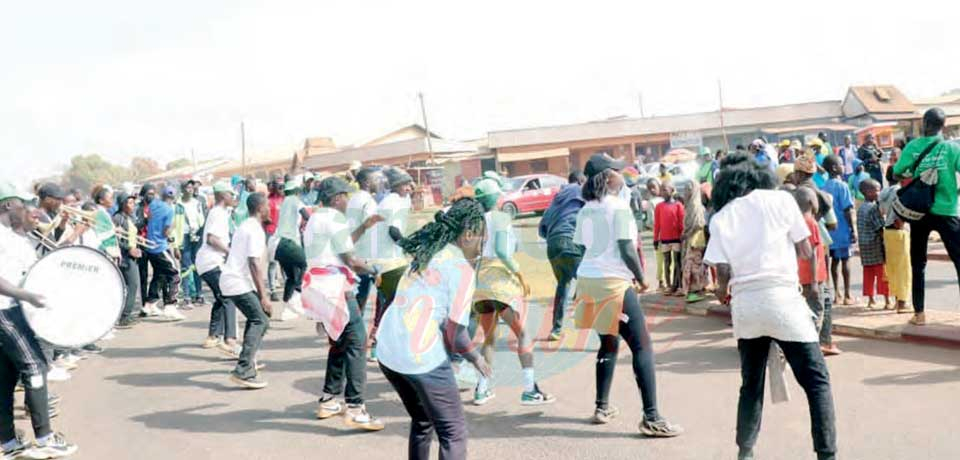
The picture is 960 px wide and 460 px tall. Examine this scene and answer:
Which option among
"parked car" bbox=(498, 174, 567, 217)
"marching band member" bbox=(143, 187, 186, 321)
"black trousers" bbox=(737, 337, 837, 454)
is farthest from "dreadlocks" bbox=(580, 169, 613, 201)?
"parked car" bbox=(498, 174, 567, 217)

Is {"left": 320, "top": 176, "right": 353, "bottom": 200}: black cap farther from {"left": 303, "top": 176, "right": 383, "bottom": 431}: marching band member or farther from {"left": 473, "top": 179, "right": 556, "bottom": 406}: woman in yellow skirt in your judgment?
{"left": 473, "top": 179, "right": 556, "bottom": 406}: woman in yellow skirt

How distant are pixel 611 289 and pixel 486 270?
1230mm

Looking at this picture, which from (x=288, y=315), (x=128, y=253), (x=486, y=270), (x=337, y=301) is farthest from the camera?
(x=288, y=315)

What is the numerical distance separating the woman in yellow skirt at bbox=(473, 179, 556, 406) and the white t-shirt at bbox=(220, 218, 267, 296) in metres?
1.99

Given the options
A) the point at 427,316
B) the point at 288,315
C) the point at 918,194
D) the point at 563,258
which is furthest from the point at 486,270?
the point at 288,315

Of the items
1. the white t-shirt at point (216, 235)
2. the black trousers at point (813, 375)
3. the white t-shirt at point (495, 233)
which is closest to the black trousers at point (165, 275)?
the white t-shirt at point (216, 235)

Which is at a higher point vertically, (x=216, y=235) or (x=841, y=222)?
(x=216, y=235)

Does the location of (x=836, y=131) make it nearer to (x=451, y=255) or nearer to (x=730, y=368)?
(x=730, y=368)

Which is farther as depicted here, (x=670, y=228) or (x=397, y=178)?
(x=670, y=228)

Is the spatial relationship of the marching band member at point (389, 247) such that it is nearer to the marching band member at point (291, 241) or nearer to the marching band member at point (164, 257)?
the marching band member at point (291, 241)

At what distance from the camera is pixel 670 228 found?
31.4 feet

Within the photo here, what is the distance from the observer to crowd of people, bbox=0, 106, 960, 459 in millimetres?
3832

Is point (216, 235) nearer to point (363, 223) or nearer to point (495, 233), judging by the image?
point (363, 223)

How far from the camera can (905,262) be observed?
24.3 feet
